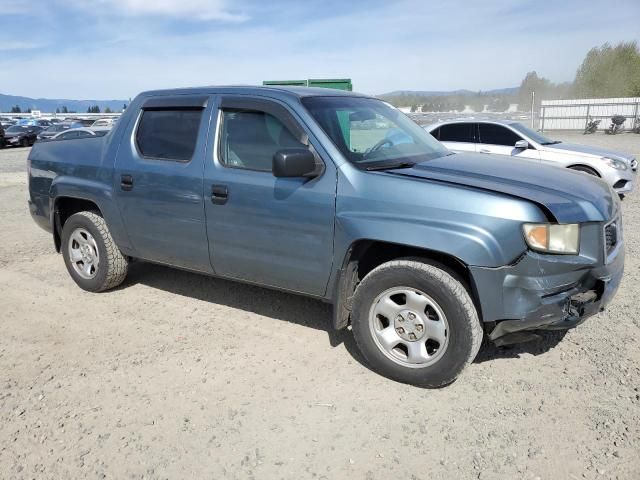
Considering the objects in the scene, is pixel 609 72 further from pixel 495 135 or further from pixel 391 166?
pixel 391 166

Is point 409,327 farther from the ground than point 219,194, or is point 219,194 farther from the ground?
point 219,194

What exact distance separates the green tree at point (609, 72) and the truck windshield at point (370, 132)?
179ft

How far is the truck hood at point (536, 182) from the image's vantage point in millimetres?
2975

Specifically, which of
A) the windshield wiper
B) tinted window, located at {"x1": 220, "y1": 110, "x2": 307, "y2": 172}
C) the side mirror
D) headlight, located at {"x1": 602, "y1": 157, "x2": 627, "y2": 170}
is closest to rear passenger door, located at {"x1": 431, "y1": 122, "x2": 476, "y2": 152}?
headlight, located at {"x1": 602, "y1": 157, "x2": 627, "y2": 170}

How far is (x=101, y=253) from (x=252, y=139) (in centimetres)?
200

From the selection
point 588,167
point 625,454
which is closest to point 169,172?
point 625,454

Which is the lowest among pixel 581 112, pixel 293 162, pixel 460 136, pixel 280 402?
pixel 280 402

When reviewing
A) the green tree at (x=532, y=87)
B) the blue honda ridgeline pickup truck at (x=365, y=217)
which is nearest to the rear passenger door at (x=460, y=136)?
the blue honda ridgeline pickup truck at (x=365, y=217)

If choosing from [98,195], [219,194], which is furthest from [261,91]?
[98,195]

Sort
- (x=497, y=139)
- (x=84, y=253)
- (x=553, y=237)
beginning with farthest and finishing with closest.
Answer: (x=497, y=139), (x=84, y=253), (x=553, y=237)

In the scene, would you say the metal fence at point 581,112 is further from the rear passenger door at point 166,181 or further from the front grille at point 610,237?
the rear passenger door at point 166,181

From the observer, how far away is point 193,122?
4.09 m

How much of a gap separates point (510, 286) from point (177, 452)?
2013 millimetres

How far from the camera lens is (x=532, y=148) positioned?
380 inches
